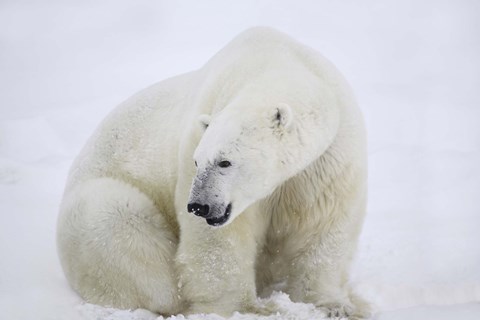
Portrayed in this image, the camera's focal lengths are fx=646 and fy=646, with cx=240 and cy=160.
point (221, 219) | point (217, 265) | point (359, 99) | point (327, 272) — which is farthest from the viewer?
point (359, 99)

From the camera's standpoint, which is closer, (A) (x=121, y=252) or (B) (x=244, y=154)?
(B) (x=244, y=154)

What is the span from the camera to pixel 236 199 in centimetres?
358

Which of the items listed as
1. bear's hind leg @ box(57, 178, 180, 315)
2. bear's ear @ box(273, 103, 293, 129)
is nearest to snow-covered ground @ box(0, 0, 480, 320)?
bear's hind leg @ box(57, 178, 180, 315)

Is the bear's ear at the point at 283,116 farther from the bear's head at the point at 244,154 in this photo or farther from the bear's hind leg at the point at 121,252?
the bear's hind leg at the point at 121,252

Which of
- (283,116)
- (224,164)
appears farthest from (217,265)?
(283,116)

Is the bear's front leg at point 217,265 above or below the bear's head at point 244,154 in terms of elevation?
below

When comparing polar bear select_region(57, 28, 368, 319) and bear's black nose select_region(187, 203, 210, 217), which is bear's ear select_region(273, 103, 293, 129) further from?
bear's black nose select_region(187, 203, 210, 217)

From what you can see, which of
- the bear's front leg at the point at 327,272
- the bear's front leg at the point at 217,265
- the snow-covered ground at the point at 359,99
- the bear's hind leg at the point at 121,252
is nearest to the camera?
the bear's front leg at the point at 217,265

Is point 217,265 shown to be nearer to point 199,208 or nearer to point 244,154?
point 199,208

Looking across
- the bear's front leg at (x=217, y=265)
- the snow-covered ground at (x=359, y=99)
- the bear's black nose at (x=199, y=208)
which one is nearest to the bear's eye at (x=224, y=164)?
the bear's black nose at (x=199, y=208)

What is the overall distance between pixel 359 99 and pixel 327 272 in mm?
6416

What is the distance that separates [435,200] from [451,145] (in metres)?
1.81

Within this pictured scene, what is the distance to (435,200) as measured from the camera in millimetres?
6430

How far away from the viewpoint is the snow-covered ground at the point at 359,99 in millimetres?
4645
